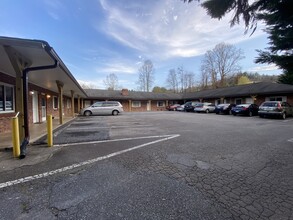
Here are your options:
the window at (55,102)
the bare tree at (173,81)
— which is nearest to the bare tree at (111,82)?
the bare tree at (173,81)

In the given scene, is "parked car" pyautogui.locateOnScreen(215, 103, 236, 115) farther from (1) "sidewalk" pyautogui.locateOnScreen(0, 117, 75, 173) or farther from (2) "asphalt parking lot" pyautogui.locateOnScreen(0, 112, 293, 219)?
(1) "sidewalk" pyautogui.locateOnScreen(0, 117, 75, 173)

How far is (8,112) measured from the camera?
7.71 metres

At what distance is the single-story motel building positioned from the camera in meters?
4.68

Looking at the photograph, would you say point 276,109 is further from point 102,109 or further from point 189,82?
point 189,82

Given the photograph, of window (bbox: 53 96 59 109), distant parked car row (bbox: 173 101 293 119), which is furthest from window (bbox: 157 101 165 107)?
window (bbox: 53 96 59 109)

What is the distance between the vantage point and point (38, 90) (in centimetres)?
1188

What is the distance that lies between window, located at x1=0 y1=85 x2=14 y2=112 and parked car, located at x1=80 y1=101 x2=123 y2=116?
1106 centimetres

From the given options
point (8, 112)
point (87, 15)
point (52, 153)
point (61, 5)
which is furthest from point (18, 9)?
point (52, 153)

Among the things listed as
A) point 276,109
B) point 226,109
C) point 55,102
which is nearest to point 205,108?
point 226,109

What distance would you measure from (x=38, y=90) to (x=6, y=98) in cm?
447

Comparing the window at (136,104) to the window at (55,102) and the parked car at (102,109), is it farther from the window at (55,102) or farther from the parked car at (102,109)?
the window at (55,102)

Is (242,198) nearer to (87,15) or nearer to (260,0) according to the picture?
(260,0)

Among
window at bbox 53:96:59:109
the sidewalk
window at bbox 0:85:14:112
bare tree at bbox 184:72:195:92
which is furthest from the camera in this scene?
bare tree at bbox 184:72:195:92

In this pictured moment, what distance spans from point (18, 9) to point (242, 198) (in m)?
11.1
